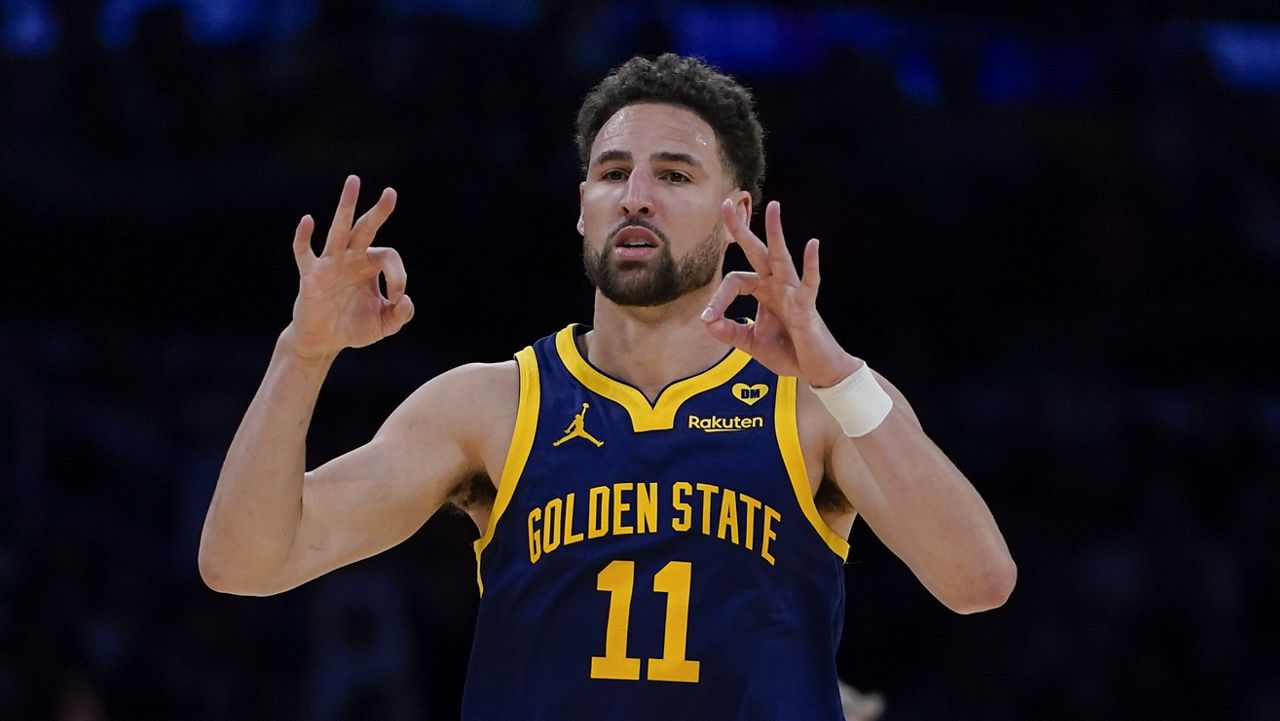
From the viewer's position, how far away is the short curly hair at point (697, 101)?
14.0 ft

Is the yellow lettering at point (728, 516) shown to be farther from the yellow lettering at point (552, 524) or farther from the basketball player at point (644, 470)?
the yellow lettering at point (552, 524)

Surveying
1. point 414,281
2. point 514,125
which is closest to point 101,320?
point 414,281

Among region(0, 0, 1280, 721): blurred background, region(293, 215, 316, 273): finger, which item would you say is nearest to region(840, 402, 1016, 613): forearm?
region(293, 215, 316, 273): finger

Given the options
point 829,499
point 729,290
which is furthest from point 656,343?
point 729,290

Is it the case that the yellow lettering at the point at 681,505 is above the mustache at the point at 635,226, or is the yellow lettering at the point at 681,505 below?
below

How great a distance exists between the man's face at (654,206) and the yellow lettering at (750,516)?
0.57 m

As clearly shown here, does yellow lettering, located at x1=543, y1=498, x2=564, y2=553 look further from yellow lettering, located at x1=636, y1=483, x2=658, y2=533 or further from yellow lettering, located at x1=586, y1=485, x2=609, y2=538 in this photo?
yellow lettering, located at x1=636, y1=483, x2=658, y2=533

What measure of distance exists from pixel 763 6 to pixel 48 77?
429 cm

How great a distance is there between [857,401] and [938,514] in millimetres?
299

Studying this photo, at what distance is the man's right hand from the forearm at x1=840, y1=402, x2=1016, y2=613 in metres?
1.09

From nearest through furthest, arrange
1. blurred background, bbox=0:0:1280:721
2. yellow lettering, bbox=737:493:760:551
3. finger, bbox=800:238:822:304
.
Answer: finger, bbox=800:238:822:304
yellow lettering, bbox=737:493:760:551
blurred background, bbox=0:0:1280:721

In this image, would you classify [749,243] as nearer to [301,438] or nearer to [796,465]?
[796,465]

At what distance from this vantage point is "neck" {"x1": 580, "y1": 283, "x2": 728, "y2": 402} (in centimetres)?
410

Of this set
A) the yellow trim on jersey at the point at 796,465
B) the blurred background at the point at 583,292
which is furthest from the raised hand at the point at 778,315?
the blurred background at the point at 583,292
